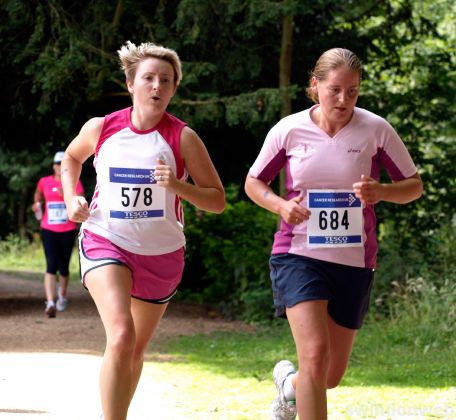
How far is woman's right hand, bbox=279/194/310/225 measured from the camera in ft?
18.7

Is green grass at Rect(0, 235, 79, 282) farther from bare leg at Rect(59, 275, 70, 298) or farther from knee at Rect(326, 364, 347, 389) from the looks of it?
knee at Rect(326, 364, 347, 389)

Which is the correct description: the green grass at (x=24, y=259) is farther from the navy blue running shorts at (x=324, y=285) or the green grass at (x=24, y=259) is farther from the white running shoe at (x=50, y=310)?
the navy blue running shorts at (x=324, y=285)

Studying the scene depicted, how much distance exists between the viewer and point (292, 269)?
5883mm

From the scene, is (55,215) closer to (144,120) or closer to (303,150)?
(144,120)

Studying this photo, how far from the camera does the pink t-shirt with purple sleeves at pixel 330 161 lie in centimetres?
586

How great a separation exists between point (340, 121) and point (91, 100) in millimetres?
9754

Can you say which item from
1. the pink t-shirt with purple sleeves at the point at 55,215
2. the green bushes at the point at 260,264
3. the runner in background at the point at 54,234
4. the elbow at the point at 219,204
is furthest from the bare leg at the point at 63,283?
the elbow at the point at 219,204

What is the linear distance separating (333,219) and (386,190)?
31 cm

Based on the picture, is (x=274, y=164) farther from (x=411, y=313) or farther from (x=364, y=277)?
(x=411, y=313)

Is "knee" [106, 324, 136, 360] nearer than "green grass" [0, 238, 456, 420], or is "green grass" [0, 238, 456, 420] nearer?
"knee" [106, 324, 136, 360]

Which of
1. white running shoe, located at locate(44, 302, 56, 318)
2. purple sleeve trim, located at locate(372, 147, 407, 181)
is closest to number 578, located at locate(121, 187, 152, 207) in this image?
purple sleeve trim, located at locate(372, 147, 407, 181)

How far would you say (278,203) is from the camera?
19.2 feet

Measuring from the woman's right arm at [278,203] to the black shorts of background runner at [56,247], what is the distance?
893 cm

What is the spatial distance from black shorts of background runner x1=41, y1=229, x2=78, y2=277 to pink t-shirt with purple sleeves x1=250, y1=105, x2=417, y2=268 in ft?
29.5
